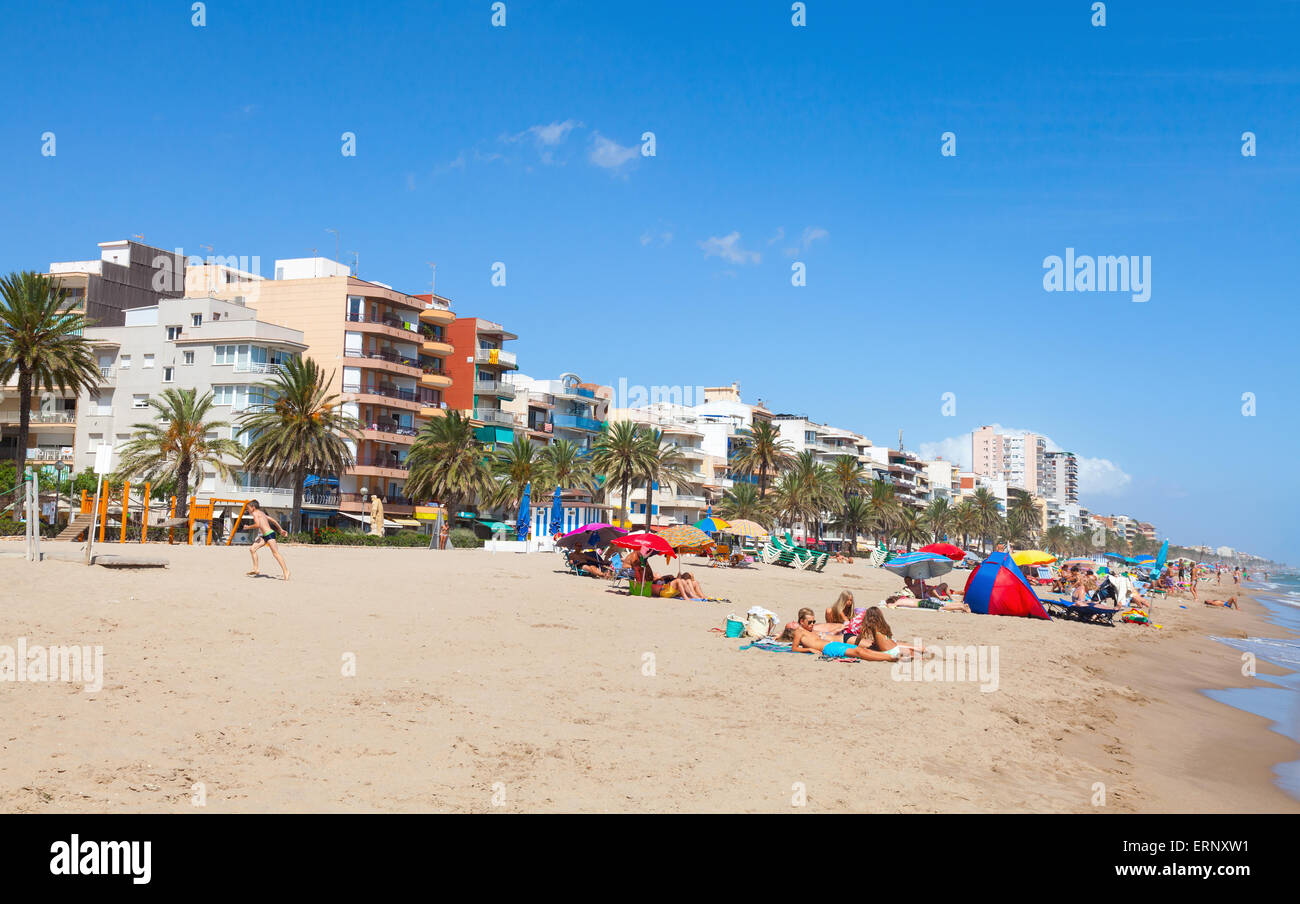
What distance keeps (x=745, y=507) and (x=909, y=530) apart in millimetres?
35273

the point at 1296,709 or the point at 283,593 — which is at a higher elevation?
the point at 283,593

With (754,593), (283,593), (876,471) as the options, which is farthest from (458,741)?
(876,471)

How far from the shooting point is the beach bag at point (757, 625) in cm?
1555

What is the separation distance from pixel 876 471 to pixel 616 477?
72.6 metres

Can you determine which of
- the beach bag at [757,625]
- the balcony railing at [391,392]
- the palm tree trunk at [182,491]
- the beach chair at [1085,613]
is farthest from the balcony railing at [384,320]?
the beach bag at [757,625]

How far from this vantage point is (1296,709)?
16.1 metres

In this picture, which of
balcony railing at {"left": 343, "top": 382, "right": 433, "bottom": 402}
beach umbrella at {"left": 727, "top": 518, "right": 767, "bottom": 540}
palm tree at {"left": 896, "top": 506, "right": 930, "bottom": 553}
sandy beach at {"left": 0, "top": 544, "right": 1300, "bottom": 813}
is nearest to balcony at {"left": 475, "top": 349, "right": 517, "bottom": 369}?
balcony railing at {"left": 343, "top": 382, "right": 433, "bottom": 402}

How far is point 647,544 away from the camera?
914 inches

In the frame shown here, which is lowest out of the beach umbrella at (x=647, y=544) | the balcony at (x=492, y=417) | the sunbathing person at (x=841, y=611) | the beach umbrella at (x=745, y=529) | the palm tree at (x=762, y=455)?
the sunbathing person at (x=841, y=611)

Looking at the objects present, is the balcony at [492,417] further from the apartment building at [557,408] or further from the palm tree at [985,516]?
the palm tree at [985,516]

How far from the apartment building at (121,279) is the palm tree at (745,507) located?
149 feet

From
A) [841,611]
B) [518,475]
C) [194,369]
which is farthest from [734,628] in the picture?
[194,369]

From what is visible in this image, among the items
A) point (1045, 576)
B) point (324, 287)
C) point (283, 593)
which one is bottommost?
point (1045, 576)
